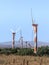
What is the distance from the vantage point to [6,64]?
26.2 metres

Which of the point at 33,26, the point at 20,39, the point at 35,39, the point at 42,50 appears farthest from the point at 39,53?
the point at 20,39

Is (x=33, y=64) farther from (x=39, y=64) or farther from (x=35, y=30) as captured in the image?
(x=35, y=30)

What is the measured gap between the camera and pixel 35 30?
65812 millimetres

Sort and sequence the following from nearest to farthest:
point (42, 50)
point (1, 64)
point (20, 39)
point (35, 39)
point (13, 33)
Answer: point (1, 64) < point (42, 50) < point (35, 39) < point (13, 33) < point (20, 39)

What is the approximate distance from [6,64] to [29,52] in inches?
936

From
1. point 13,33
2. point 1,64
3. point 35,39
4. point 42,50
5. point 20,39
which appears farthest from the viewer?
point 20,39

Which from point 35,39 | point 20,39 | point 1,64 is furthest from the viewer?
point 20,39

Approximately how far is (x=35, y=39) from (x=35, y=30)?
8.00 feet

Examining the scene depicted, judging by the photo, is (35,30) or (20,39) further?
(20,39)

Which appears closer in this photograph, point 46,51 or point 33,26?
point 46,51

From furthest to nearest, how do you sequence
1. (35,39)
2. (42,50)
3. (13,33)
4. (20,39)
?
1. (20,39)
2. (13,33)
3. (35,39)
4. (42,50)

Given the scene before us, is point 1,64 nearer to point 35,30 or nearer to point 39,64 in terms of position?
point 39,64

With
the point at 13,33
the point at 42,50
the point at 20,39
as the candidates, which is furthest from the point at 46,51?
the point at 20,39

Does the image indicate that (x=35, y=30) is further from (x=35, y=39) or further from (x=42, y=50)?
(x=42, y=50)
